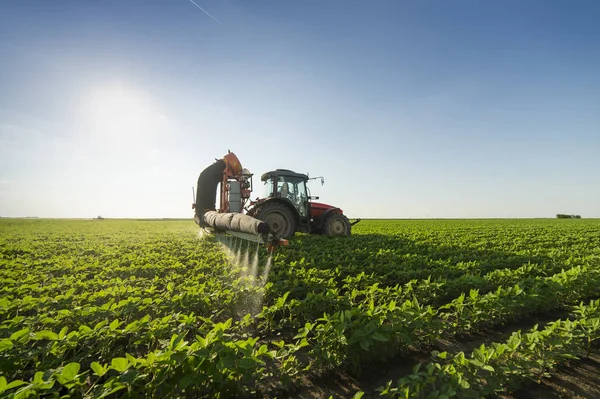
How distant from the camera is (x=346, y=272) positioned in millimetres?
6605

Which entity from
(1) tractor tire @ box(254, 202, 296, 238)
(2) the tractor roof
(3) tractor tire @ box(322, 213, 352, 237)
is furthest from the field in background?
(3) tractor tire @ box(322, 213, 352, 237)

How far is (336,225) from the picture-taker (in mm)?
12859

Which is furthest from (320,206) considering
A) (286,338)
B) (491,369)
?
(491,369)

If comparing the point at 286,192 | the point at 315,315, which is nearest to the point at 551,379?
the point at 315,315

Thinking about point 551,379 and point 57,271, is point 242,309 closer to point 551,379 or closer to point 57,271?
point 551,379

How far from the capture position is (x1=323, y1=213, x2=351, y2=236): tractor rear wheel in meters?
12.4

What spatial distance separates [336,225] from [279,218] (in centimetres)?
346

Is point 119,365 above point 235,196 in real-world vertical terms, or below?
below

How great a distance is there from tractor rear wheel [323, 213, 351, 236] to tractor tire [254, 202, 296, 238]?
7.56 ft

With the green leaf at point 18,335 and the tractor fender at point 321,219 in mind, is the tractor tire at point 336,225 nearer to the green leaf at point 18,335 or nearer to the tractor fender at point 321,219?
the tractor fender at point 321,219

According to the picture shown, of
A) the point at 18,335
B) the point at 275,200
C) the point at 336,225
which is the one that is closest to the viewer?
the point at 18,335

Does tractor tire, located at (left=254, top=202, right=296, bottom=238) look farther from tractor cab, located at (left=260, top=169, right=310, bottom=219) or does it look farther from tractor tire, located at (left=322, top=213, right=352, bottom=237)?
tractor tire, located at (left=322, top=213, right=352, bottom=237)

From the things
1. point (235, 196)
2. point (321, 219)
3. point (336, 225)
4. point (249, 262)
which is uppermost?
point (235, 196)

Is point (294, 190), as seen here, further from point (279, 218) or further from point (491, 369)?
point (491, 369)
